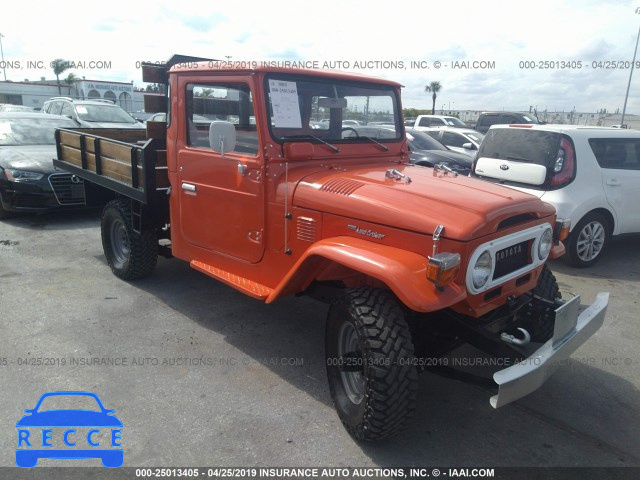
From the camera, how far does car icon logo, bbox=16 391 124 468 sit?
2.72m

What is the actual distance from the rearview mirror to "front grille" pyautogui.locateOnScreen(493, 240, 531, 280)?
1753 mm

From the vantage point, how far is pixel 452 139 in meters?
12.4

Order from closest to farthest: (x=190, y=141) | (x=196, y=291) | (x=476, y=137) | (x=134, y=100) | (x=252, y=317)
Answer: (x=190, y=141), (x=252, y=317), (x=196, y=291), (x=476, y=137), (x=134, y=100)

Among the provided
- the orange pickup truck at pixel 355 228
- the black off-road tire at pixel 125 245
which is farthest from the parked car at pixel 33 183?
the orange pickup truck at pixel 355 228

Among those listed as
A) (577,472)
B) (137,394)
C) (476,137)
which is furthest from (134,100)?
(577,472)

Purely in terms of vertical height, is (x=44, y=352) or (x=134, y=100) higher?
(x=134, y=100)

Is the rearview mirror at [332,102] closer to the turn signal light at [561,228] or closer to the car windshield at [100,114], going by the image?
the turn signal light at [561,228]

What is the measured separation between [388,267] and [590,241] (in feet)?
14.9

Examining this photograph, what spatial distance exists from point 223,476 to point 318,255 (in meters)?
1.32

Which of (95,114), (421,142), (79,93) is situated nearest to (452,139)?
(421,142)

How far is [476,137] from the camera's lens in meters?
12.4

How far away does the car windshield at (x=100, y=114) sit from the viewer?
444 inches

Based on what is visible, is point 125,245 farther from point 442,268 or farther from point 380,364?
point 442,268

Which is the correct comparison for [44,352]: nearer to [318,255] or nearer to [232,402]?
[232,402]
